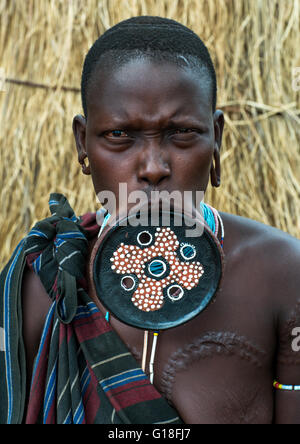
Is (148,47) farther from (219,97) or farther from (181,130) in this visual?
(219,97)

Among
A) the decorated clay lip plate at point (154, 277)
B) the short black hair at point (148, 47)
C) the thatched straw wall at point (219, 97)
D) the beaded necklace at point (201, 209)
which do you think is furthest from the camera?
the thatched straw wall at point (219, 97)

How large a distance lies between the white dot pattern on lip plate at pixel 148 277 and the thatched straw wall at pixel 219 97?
1179mm

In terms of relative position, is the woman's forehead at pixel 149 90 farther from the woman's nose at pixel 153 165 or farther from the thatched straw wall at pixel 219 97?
the thatched straw wall at pixel 219 97

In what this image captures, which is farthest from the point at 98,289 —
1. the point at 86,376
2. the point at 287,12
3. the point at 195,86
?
the point at 287,12

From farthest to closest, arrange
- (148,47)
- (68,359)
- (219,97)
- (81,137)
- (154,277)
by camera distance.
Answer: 1. (219,97)
2. (81,137)
3. (68,359)
4. (148,47)
5. (154,277)

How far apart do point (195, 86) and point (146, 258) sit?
42 cm

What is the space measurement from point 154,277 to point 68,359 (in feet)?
1.27

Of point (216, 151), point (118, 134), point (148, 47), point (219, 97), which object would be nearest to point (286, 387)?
point (216, 151)

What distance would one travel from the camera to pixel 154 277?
1144 mm

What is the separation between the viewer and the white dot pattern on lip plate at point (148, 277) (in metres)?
1.14

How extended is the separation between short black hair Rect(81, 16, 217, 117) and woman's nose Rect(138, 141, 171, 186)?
0.20 m

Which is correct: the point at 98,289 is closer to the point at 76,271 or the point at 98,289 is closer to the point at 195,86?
the point at 76,271

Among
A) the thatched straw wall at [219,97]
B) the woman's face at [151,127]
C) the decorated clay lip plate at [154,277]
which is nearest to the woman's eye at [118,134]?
the woman's face at [151,127]

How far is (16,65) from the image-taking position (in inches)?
91.2
